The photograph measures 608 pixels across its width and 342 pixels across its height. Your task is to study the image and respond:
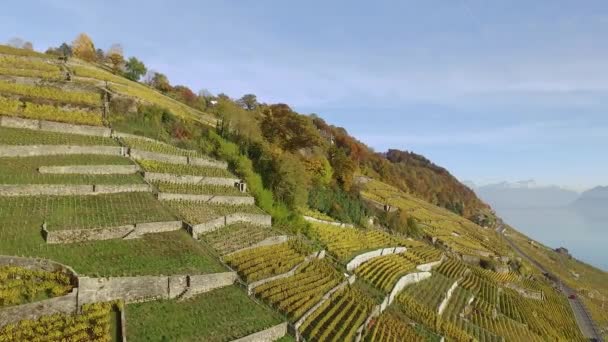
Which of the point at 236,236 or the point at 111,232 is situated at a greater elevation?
the point at 111,232

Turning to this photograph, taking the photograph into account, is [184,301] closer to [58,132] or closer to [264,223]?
[264,223]

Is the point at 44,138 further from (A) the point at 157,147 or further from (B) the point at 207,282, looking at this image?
(B) the point at 207,282

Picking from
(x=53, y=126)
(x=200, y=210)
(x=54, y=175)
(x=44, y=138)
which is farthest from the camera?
(x=53, y=126)

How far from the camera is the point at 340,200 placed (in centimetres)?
6388

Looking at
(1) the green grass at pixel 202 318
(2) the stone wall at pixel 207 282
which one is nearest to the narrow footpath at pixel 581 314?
(1) the green grass at pixel 202 318

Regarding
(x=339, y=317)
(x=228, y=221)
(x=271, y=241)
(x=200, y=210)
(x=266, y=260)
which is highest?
(x=200, y=210)

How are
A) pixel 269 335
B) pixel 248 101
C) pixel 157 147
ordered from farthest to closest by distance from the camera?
1. pixel 248 101
2. pixel 157 147
3. pixel 269 335

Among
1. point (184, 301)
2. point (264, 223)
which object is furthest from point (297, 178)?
point (184, 301)

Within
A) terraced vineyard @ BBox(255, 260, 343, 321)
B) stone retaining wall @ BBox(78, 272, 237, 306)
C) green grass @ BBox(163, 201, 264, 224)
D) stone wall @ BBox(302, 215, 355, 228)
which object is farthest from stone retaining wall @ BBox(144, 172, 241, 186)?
stone retaining wall @ BBox(78, 272, 237, 306)

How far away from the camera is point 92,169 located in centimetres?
3512

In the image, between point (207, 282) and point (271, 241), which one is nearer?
point (207, 282)

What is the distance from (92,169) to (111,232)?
1015cm

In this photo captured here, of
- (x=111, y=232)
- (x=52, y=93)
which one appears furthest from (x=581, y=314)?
(x=52, y=93)

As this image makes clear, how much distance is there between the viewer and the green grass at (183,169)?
3919 cm
